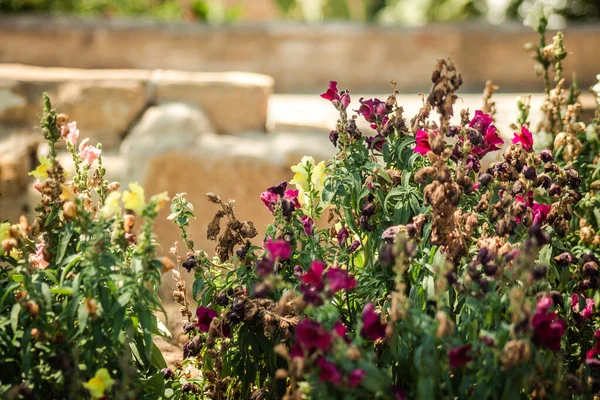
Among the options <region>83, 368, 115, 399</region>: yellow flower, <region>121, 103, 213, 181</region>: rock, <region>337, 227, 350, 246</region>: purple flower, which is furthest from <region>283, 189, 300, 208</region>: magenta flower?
<region>121, 103, 213, 181</region>: rock

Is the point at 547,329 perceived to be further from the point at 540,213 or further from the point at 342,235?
the point at 342,235

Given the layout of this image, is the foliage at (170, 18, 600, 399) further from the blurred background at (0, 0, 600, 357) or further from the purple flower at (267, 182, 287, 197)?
the blurred background at (0, 0, 600, 357)

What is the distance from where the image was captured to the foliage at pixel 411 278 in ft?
6.29

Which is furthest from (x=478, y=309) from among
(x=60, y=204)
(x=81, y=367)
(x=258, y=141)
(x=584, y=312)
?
(x=258, y=141)

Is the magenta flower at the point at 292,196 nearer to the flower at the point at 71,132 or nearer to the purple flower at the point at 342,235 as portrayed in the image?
the purple flower at the point at 342,235

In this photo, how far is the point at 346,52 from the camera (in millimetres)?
5406

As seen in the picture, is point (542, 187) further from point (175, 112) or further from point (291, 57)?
point (291, 57)

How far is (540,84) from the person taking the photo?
17.8 ft

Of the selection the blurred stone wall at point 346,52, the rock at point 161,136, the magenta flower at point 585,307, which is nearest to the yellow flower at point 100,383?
the magenta flower at point 585,307

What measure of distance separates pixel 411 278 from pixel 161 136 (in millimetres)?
2373

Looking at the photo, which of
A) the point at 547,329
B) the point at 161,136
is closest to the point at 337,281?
the point at 547,329

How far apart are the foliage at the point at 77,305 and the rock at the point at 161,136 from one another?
6.64 ft

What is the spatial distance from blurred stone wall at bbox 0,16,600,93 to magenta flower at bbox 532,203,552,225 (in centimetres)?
303

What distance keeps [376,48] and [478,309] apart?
3632 mm
